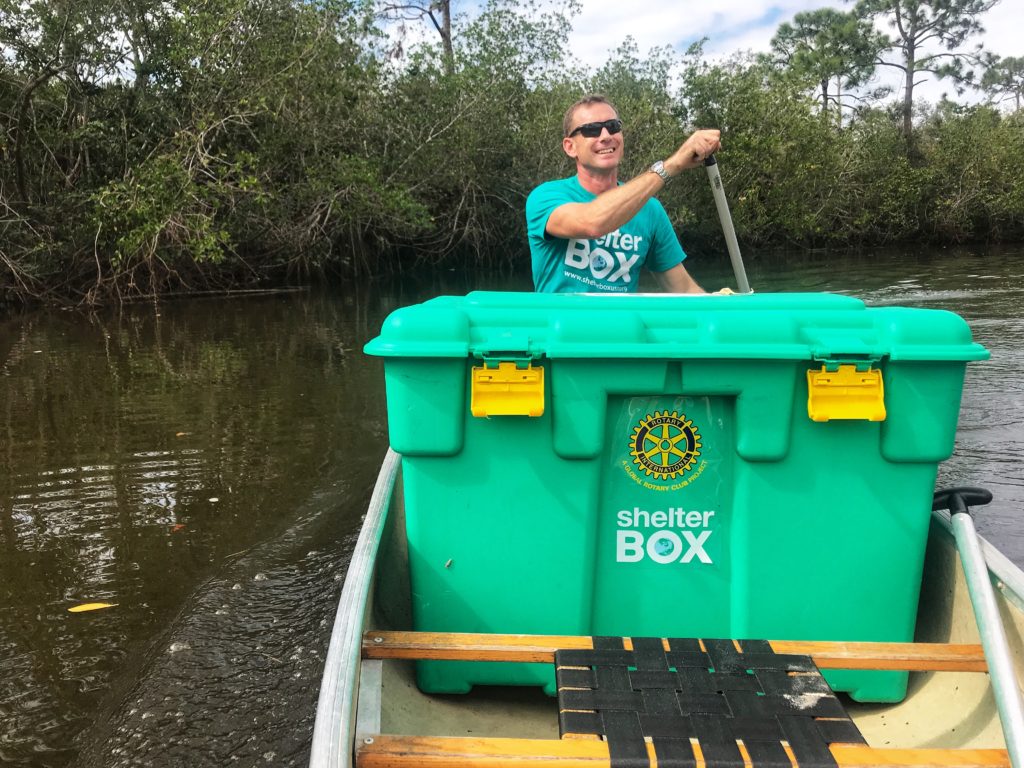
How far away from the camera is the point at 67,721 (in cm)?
278

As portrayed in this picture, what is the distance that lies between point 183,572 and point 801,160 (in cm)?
2905

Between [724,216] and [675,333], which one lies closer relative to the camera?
[675,333]

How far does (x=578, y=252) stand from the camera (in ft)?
11.1

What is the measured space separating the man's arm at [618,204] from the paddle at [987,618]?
1320 millimetres

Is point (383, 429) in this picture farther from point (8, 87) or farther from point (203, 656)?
point (8, 87)

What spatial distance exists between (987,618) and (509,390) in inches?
50.4

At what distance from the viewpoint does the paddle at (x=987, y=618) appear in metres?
1.72

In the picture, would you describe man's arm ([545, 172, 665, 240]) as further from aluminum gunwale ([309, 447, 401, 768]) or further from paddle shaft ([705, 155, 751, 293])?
aluminum gunwale ([309, 447, 401, 768])

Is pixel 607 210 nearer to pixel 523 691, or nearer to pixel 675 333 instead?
pixel 675 333

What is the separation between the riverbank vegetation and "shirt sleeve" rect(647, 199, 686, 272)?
36.5 feet

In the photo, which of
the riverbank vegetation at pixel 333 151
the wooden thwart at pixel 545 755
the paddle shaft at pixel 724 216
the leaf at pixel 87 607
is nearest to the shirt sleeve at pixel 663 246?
the paddle shaft at pixel 724 216

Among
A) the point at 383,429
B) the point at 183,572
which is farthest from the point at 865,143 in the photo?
the point at 183,572

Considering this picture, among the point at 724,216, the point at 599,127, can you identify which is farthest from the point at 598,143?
the point at 724,216

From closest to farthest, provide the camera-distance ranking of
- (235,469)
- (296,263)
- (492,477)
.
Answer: (492,477) < (235,469) < (296,263)
